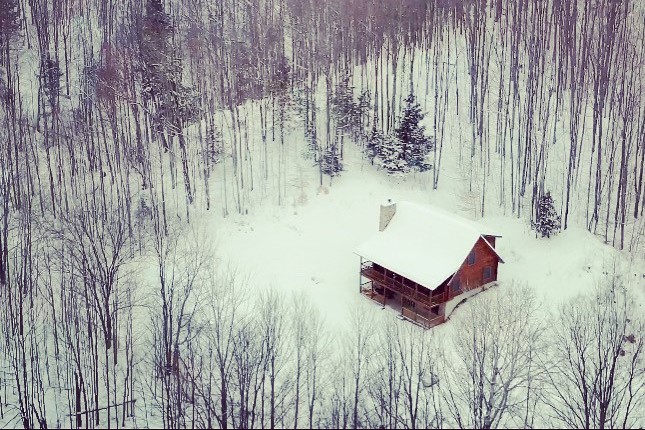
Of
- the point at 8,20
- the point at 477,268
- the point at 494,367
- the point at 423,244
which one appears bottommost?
the point at 494,367

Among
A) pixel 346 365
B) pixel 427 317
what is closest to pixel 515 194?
pixel 427 317

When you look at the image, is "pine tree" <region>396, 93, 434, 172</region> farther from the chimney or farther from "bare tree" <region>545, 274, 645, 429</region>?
A: "bare tree" <region>545, 274, 645, 429</region>

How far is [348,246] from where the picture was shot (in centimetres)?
4797

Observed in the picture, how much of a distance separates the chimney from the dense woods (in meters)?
7.05

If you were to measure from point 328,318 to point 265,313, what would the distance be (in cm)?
530

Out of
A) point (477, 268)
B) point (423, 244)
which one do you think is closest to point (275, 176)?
point (423, 244)

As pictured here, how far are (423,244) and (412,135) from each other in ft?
44.3

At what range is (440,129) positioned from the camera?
192ft

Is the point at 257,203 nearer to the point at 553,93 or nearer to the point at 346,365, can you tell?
the point at 346,365

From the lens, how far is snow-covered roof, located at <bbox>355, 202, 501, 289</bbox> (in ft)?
132

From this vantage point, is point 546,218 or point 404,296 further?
point 546,218

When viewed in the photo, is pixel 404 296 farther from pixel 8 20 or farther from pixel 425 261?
pixel 8 20

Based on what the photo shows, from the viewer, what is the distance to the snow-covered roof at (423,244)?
40.4 metres

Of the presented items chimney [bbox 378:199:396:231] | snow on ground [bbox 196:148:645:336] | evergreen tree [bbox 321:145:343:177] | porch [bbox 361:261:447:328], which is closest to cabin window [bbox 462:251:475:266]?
porch [bbox 361:261:447:328]
